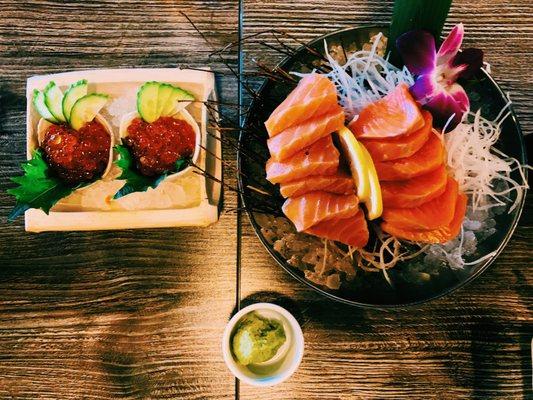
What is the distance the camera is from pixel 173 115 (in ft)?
5.54

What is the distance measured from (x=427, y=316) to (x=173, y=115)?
1171 mm

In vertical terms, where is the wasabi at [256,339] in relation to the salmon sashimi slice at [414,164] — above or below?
below

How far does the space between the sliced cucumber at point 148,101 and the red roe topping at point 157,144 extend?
0.02 m

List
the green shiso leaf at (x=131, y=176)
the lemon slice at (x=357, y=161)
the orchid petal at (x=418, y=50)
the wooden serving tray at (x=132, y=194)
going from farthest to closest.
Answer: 1. the wooden serving tray at (x=132, y=194)
2. the green shiso leaf at (x=131, y=176)
3. the orchid petal at (x=418, y=50)
4. the lemon slice at (x=357, y=161)

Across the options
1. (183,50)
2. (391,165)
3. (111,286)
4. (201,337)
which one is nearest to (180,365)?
(201,337)

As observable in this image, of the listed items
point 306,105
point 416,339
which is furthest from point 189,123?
point 416,339

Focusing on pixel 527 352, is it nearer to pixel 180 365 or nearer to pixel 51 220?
pixel 180 365

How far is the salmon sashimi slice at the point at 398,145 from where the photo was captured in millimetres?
1410

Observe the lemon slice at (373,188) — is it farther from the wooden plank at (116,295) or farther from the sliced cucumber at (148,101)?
the sliced cucumber at (148,101)

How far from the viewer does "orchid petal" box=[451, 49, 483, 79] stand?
152cm

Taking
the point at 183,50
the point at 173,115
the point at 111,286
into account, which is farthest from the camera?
the point at 183,50

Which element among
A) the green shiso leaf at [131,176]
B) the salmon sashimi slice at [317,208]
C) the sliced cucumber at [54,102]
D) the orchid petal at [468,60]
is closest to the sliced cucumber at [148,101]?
the green shiso leaf at [131,176]

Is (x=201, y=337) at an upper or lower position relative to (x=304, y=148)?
lower

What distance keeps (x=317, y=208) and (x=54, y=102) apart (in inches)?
39.4
